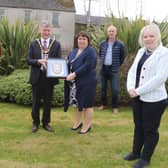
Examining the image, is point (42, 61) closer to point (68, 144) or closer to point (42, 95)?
point (42, 95)

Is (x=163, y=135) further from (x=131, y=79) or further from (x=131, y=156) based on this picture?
(x=131, y=79)

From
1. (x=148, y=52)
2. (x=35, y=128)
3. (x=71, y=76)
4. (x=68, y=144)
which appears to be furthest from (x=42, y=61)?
(x=148, y=52)

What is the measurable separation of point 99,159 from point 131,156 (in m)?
0.42

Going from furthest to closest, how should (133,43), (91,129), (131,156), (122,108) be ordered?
(133,43) < (122,108) < (91,129) < (131,156)

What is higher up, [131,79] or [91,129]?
[131,79]

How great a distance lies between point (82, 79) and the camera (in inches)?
264

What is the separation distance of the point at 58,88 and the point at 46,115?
7.44ft

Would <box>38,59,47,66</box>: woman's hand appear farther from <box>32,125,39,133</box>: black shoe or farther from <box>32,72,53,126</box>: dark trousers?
<box>32,125,39,133</box>: black shoe

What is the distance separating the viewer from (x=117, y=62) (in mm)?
8727

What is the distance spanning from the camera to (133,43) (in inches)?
402

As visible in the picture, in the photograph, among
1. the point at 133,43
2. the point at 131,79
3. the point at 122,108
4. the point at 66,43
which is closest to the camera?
the point at 131,79

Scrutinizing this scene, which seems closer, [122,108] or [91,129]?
[91,129]

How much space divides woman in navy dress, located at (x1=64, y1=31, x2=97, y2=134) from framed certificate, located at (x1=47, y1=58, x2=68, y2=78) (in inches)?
4.7

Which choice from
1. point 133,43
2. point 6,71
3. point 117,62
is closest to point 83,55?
point 117,62
